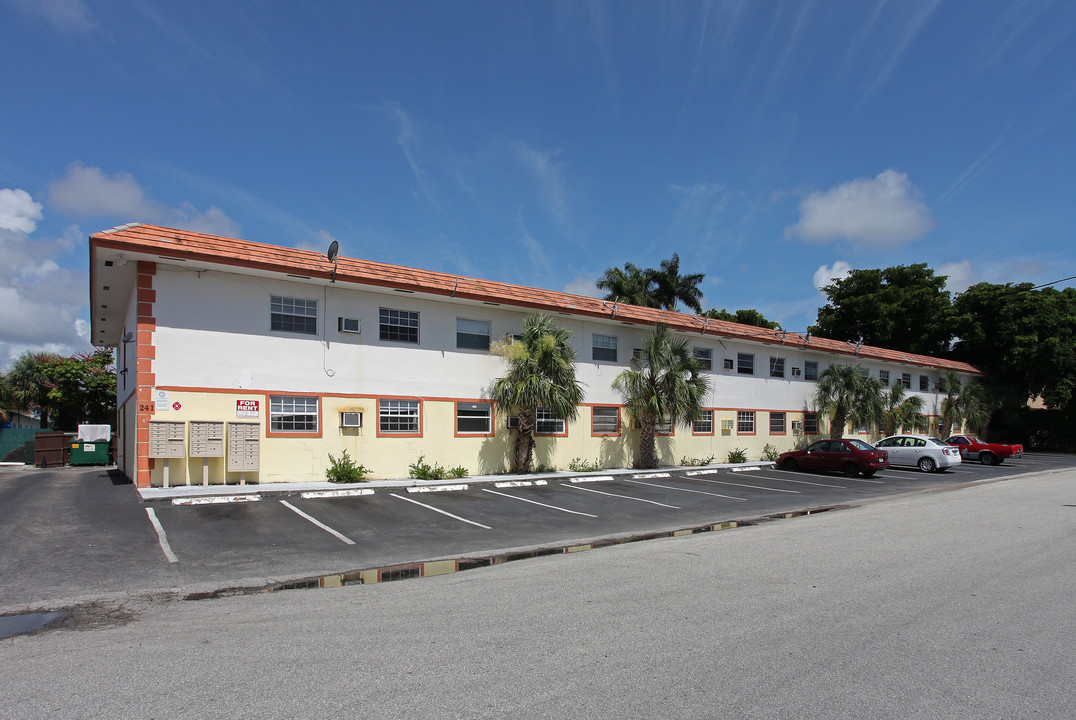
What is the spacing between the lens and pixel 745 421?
2805 centimetres

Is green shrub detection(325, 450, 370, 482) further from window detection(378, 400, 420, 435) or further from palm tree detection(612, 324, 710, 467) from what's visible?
palm tree detection(612, 324, 710, 467)

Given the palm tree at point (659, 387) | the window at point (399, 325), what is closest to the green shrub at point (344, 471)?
the window at point (399, 325)

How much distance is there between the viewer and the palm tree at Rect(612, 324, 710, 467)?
2255cm

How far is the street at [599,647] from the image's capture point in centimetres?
404

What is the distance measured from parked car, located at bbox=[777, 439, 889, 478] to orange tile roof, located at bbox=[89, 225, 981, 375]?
5.59 metres

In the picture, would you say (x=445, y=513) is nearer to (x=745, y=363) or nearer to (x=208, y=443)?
(x=208, y=443)

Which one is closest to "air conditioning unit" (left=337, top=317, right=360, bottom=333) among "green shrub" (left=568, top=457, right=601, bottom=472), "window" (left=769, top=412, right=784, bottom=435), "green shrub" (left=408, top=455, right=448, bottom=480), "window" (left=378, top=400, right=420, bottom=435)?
"window" (left=378, top=400, right=420, bottom=435)

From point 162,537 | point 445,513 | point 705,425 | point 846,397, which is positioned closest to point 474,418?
point 445,513

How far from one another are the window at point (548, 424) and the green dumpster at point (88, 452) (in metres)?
17.6

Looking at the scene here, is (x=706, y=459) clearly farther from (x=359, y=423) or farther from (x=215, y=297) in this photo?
(x=215, y=297)

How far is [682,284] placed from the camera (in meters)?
44.0

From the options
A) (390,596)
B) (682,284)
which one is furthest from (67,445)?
(682,284)

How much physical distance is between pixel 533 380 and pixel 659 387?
6.22m

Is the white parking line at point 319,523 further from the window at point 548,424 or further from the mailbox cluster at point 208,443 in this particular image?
the window at point 548,424
